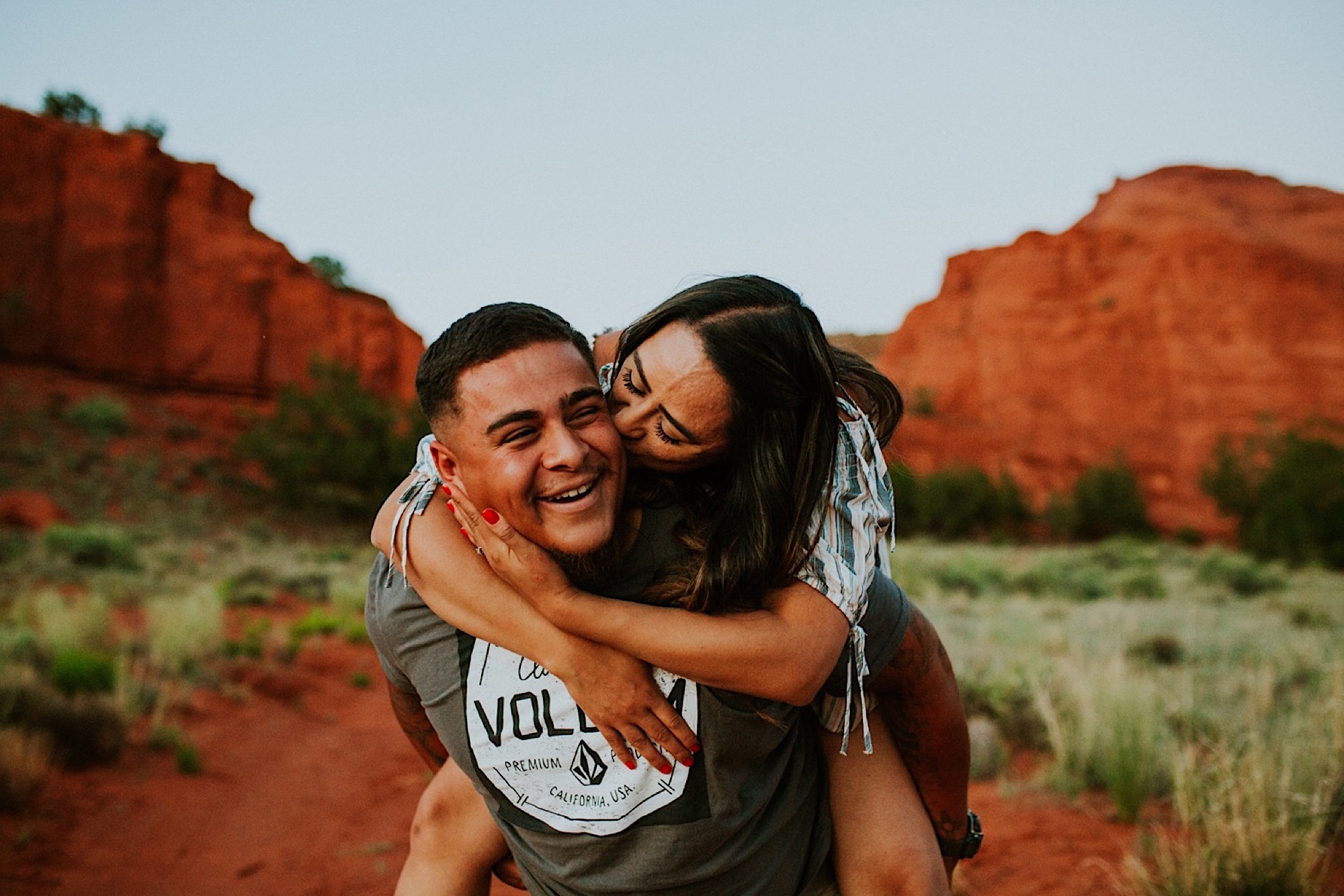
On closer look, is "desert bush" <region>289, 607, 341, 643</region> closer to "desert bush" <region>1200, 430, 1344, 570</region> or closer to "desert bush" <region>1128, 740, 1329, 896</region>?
"desert bush" <region>1128, 740, 1329, 896</region>

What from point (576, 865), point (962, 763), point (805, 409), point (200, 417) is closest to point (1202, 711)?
point (962, 763)

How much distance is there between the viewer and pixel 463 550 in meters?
2.24

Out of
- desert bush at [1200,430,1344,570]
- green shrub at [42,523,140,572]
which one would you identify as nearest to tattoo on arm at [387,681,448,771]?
green shrub at [42,523,140,572]

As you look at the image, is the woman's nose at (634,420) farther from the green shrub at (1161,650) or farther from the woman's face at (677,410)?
the green shrub at (1161,650)

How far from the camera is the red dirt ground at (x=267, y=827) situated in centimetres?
481

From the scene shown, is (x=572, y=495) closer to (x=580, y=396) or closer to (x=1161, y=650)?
(x=580, y=396)

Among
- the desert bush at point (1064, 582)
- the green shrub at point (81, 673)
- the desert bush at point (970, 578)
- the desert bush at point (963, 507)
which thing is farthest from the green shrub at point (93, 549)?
the desert bush at point (963, 507)

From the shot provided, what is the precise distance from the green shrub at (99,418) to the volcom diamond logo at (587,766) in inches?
1384

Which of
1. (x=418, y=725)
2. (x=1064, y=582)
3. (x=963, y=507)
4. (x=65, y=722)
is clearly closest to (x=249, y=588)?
(x=65, y=722)

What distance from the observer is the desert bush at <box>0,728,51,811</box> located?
5305 millimetres

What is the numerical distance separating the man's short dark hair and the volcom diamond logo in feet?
2.76

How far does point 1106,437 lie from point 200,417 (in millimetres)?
40965

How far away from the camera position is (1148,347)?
46.2 meters

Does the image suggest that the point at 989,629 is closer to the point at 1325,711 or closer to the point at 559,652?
the point at 1325,711
